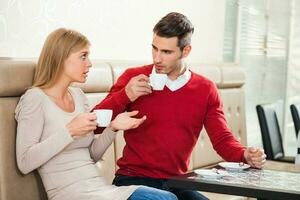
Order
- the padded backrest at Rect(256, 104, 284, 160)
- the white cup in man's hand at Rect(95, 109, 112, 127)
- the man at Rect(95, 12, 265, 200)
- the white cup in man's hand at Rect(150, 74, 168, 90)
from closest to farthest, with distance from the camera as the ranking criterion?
the white cup in man's hand at Rect(95, 109, 112, 127)
the white cup in man's hand at Rect(150, 74, 168, 90)
the man at Rect(95, 12, 265, 200)
the padded backrest at Rect(256, 104, 284, 160)

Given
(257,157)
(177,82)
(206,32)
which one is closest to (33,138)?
(177,82)

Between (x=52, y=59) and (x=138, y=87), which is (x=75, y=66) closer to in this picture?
(x=52, y=59)

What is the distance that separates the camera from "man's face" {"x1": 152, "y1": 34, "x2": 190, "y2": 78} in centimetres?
242

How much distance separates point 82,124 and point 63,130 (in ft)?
0.27

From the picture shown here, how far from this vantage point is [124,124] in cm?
216

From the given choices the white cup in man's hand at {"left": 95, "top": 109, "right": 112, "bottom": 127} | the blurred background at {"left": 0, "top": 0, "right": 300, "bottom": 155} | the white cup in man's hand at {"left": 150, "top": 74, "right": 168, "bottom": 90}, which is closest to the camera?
the white cup in man's hand at {"left": 95, "top": 109, "right": 112, "bottom": 127}

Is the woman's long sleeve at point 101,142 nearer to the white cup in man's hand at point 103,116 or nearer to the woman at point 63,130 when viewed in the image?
the woman at point 63,130

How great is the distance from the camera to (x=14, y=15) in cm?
246

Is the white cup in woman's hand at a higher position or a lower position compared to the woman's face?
lower

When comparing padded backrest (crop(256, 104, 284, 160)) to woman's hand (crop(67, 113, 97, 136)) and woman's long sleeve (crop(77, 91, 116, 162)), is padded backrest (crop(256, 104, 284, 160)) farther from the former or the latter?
woman's hand (crop(67, 113, 97, 136))

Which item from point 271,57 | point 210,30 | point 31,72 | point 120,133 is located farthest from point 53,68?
point 271,57

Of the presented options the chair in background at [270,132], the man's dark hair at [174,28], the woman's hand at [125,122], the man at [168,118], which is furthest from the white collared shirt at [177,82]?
the chair in background at [270,132]

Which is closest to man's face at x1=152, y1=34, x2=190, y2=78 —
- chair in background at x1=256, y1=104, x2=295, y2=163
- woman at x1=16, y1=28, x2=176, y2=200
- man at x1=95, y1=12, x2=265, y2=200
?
man at x1=95, y1=12, x2=265, y2=200

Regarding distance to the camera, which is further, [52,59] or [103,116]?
[52,59]
